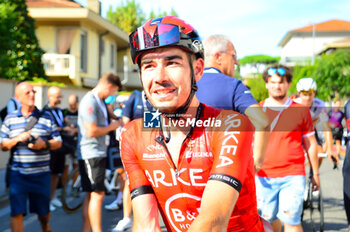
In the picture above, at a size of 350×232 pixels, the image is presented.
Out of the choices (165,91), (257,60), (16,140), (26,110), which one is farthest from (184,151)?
(257,60)

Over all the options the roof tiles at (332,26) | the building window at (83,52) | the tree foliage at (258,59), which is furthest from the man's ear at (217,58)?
the tree foliage at (258,59)

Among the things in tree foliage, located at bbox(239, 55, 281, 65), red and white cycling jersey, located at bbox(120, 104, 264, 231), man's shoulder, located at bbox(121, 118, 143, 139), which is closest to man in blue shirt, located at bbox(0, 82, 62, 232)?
man's shoulder, located at bbox(121, 118, 143, 139)

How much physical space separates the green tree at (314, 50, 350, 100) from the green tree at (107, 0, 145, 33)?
25.0 metres

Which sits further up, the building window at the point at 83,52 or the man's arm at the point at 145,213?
the building window at the point at 83,52

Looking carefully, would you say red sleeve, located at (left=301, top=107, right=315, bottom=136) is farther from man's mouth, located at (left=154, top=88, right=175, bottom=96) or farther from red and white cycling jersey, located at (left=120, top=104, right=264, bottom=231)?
man's mouth, located at (left=154, top=88, right=175, bottom=96)

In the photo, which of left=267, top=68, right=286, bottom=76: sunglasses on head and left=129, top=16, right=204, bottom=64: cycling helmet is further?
left=267, top=68, right=286, bottom=76: sunglasses on head

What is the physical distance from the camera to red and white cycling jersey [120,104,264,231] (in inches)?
77.5

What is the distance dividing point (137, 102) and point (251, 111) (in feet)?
11.9

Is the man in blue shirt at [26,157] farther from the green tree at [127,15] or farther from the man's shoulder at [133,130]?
the green tree at [127,15]

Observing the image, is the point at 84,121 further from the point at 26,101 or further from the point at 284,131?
the point at 284,131

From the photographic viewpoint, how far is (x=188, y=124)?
2.11 meters

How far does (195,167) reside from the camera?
2.01 metres

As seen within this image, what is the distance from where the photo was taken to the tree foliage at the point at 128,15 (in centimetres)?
5669

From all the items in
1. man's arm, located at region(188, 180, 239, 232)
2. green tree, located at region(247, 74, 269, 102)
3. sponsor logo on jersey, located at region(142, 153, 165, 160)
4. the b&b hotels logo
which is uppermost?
the b&b hotels logo
